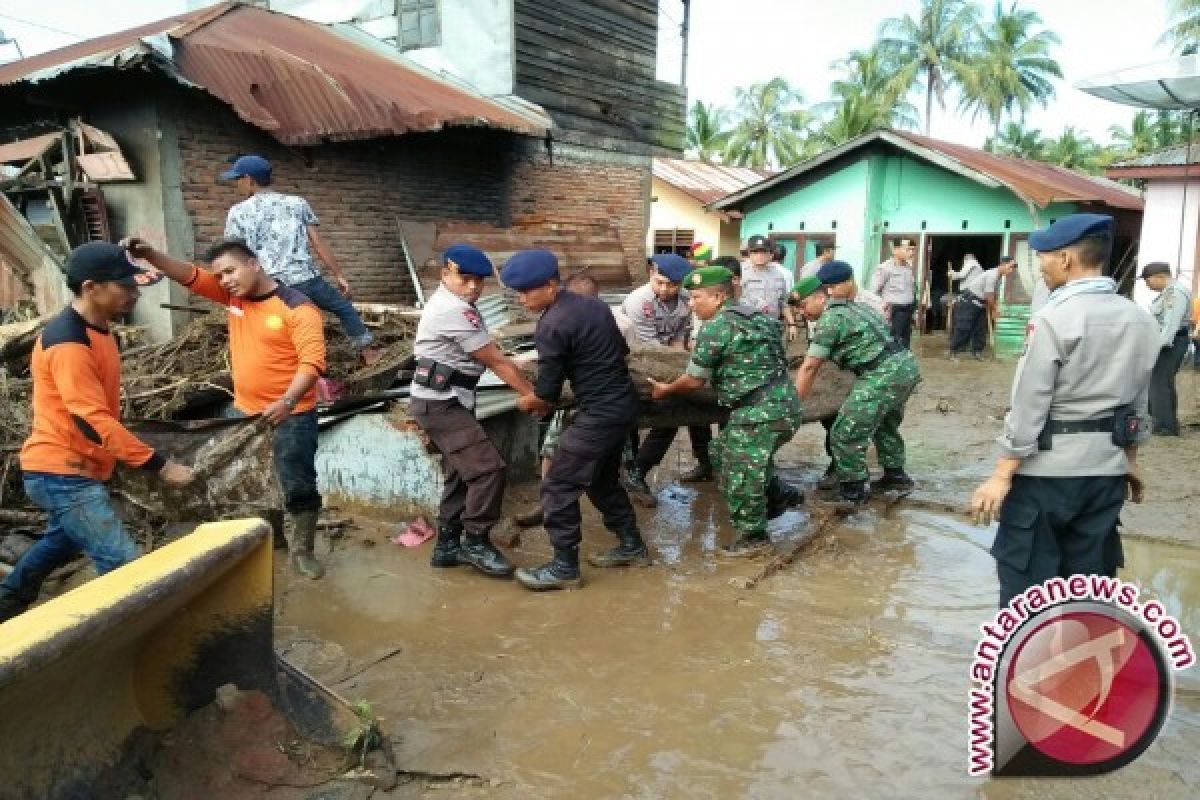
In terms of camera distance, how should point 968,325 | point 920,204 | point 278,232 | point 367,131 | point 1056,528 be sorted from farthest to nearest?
point 920,204, point 968,325, point 367,131, point 278,232, point 1056,528

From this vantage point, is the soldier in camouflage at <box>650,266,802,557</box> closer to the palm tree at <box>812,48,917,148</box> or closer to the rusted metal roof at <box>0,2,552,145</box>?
the rusted metal roof at <box>0,2,552,145</box>

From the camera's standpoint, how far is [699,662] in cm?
354

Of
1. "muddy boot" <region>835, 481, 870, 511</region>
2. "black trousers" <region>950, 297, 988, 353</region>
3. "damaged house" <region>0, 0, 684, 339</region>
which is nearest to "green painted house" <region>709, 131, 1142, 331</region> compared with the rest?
"black trousers" <region>950, 297, 988, 353</region>

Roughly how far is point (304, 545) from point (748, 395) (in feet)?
8.48

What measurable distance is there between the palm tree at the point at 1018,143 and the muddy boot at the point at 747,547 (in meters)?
36.1

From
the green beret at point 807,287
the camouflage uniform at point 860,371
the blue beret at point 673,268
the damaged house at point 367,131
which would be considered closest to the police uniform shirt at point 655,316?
the blue beret at point 673,268

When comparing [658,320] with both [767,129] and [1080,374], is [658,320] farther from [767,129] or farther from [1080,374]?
[767,129]

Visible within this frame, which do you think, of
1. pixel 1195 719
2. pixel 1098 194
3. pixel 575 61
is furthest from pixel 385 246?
pixel 1098 194

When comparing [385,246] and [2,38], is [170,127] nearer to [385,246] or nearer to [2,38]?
[385,246]

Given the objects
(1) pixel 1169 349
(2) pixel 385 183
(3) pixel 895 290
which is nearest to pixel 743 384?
(1) pixel 1169 349

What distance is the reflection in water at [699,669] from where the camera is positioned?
9.08 feet

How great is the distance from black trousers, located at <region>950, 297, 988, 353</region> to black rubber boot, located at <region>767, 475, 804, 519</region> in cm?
996

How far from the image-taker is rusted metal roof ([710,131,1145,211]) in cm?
1479

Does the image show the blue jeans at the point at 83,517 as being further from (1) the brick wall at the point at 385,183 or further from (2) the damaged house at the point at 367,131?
(1) the brick wall at the point at 385,183
